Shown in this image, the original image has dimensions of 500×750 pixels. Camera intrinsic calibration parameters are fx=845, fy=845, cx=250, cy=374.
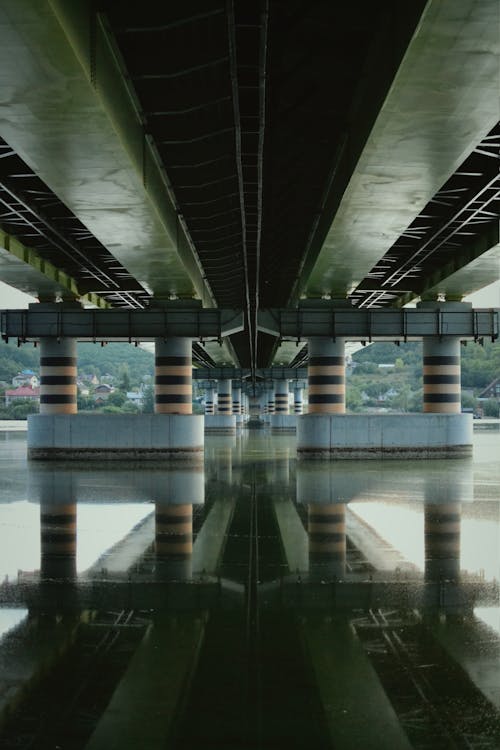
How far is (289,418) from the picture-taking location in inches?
3460

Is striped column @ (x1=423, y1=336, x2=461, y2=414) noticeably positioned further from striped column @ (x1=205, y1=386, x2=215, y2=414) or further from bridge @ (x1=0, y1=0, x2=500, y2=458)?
striped column @ (x1=205, y1=386, x2=215, y2=414)

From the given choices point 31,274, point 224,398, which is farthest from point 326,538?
point 224,398

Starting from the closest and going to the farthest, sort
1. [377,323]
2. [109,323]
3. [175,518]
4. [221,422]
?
[175,518] → [109,323] → [377,323] → [221,422]

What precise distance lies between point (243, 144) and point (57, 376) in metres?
20.3

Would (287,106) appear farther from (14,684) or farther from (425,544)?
(14,684)

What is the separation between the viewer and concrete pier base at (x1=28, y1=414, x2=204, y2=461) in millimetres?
32906

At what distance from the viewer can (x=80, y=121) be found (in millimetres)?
12242

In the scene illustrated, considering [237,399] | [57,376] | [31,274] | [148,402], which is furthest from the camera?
[148,402]

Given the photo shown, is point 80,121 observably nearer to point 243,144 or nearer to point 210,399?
point 243,144

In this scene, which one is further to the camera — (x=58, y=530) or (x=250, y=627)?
(x=58, y=530)

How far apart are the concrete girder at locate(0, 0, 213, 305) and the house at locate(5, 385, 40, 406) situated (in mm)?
147800

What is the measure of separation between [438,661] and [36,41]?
7711 mm

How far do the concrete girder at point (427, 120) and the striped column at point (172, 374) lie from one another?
13913 mm

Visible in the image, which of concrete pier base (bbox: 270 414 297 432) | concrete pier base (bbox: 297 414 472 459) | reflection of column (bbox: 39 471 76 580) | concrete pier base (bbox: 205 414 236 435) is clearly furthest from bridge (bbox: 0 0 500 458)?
concrete pier base (bbox: 205 414 236 435)
